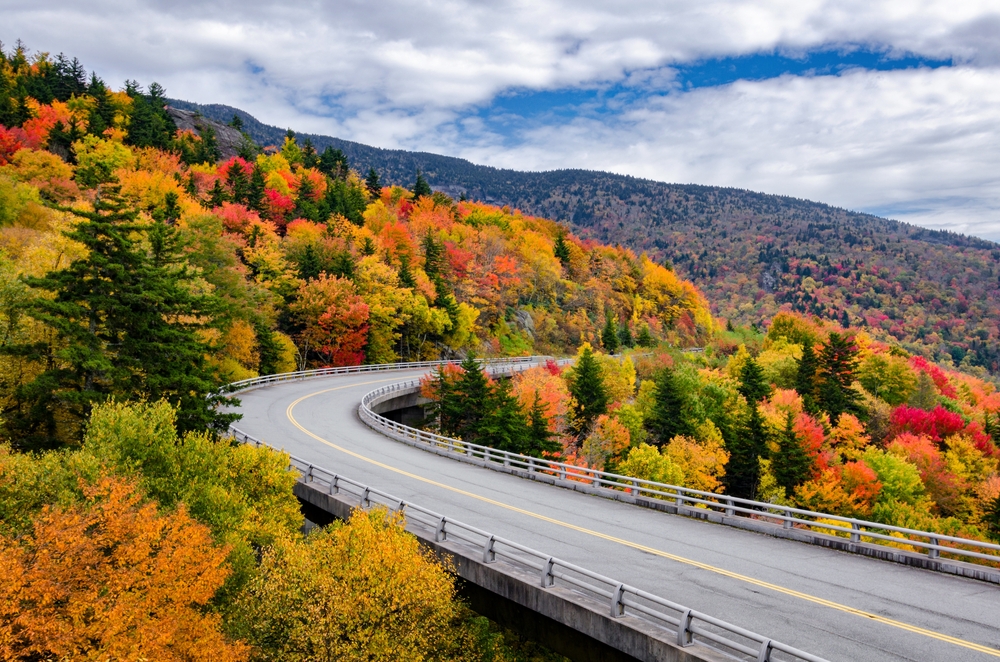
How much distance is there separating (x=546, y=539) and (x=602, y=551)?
167cm

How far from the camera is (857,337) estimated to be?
2940 inches

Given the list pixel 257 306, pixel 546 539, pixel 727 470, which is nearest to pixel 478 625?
pixel 546 539

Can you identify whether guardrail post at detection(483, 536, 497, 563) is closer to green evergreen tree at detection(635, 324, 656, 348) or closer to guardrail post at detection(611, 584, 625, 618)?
guardrail post at detection(611, 584, 625, 618)

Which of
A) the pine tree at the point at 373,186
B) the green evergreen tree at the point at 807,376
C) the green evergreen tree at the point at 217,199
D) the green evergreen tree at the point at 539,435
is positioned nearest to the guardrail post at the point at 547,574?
the green evergreen tree at the point at 539,435

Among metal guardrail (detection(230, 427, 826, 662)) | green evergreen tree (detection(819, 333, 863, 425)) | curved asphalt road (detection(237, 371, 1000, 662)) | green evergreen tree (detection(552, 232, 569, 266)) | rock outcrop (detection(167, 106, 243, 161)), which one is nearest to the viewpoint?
metal guardrail (detection(230, 427, 826, 662))

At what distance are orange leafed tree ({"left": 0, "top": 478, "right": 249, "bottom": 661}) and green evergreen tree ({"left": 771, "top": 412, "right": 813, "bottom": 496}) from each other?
3727 cm

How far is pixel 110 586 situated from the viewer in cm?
1327

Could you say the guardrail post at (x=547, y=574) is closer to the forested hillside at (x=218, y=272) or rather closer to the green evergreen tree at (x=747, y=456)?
the forested hillside at (x=218, y=272)

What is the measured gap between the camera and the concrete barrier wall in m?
10.5

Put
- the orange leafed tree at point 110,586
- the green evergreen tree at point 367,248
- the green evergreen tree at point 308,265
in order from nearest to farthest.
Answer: the orange leafed tree at point 110,586
the green evergreen tree at point 308,265
the green evergreen tree at point 367,248

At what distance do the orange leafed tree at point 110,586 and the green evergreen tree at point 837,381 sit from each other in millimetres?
53743

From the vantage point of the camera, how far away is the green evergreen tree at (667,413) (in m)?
46.8

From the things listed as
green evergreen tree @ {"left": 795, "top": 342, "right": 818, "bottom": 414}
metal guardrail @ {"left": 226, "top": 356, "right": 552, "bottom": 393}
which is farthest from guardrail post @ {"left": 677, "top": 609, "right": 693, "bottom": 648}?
green evergreen tree @ {"left": 795, "top": 342, "right": 818, "bottom": 414}

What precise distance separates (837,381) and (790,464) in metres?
18.8
